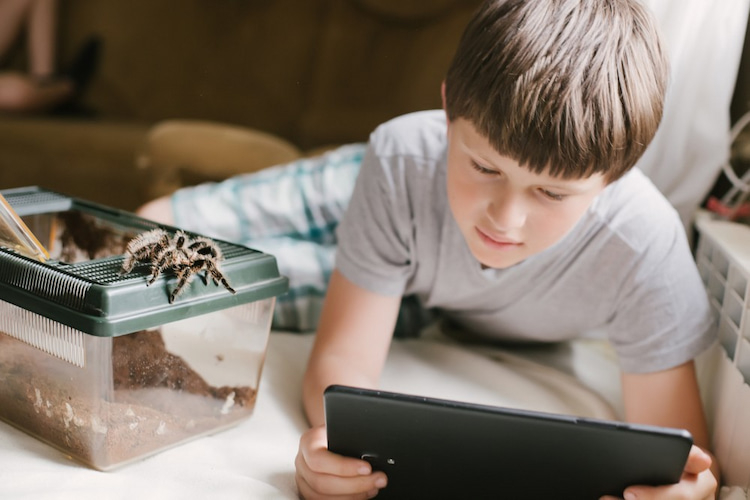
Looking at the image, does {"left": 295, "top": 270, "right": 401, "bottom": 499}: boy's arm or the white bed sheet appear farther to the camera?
{"left": 295, "top": 270, "right": 401, "bottom": 499}: boy's arm

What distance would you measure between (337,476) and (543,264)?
458mm

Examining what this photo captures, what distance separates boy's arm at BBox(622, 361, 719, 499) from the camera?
982 millimetres

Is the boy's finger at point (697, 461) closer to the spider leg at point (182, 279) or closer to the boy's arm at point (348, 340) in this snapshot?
the boy's arm at point (348, 340)

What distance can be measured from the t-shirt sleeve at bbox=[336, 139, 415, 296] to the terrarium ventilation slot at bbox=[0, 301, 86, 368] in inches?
16.0

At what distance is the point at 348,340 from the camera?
41.6 inches

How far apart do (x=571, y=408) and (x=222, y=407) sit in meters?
0.48

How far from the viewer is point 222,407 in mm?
951

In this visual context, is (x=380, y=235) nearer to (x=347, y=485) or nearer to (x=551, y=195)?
(x=551, y=195)

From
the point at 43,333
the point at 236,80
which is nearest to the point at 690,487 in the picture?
the point at 43,333

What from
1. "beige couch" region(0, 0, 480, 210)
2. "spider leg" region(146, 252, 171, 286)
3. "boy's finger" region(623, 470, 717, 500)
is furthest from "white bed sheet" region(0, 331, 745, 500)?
"beige couch" region(0, 0, 480, 210)

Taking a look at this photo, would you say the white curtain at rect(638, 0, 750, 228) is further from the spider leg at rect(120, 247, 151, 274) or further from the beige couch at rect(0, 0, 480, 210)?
the spider leg at rect(120, 247, 151, 274)

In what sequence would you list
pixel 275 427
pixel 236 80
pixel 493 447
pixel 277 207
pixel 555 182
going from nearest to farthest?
pixel 493 447 < pixel 555 182 < pixel 275 427 < pixel 277 207 < pixel 236 80

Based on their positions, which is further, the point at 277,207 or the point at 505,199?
the point at 277,207

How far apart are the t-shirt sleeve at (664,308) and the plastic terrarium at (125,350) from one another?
458mm
